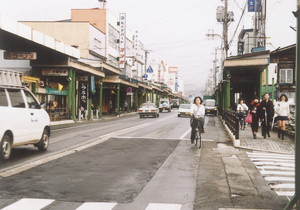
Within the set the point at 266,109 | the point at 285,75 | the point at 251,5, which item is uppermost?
the point at 251,5

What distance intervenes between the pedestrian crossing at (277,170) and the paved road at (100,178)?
1.62 m

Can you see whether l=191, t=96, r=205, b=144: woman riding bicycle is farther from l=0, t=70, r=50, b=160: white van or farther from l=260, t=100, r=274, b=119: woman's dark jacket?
l=0, t=70, r=50, b=160: white van

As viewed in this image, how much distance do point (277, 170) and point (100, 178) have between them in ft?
14.6

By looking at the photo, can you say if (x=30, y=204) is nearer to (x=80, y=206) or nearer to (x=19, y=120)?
(x=80, y=206)

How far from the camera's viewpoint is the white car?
1016cm

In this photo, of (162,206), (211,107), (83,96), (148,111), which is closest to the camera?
(162,206)

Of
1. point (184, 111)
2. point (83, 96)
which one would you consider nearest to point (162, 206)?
point (83, 96)

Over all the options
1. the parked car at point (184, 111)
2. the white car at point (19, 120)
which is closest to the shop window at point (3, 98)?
the white car at point (19, 120)

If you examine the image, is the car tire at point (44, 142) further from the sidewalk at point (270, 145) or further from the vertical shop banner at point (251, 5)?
the vertical shop banner at point (251, 5)

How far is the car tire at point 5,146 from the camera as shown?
10.1 m

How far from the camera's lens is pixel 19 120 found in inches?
429

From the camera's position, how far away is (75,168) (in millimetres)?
9703

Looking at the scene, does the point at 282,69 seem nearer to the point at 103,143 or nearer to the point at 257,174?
the point at 103,143

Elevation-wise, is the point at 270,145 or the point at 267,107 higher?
the point at 267,107
